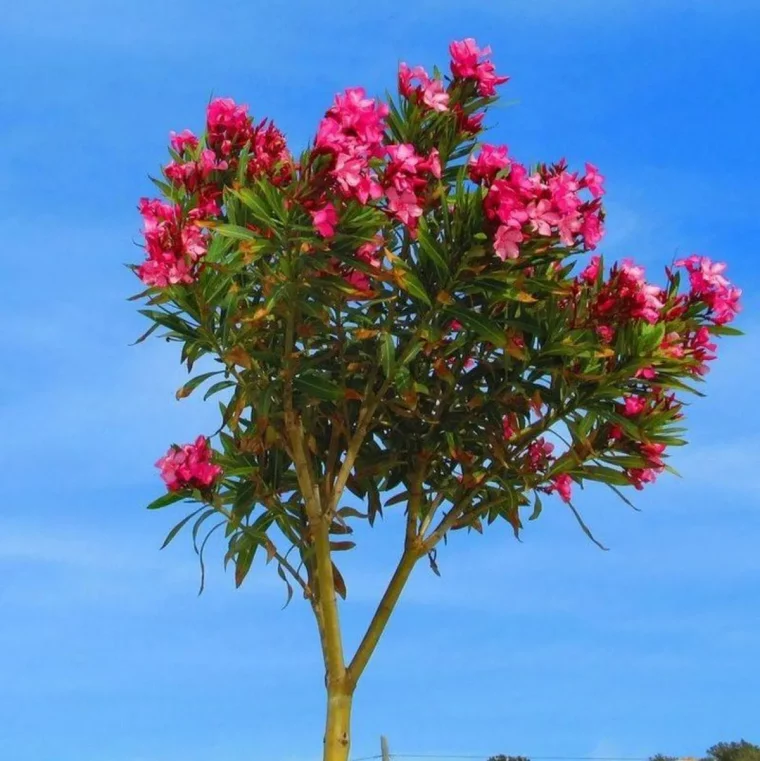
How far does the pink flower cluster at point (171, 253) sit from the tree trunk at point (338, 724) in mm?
2183

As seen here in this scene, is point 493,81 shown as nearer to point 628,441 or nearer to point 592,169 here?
point 592,169

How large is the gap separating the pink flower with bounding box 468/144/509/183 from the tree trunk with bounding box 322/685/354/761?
257cm

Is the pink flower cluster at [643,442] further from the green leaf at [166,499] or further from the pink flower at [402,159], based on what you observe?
the green leaf at [166,499]

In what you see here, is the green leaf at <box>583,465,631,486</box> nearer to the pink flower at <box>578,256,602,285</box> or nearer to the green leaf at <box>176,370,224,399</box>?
the pink flower at <box>578,256,602,285</box>

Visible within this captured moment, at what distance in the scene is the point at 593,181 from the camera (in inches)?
238

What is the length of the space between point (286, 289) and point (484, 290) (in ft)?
2.94

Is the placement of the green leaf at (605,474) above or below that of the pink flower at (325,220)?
below

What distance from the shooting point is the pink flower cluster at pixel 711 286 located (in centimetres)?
660

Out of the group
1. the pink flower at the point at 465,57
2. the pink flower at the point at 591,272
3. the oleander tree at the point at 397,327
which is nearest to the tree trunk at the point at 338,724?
the oleander tree at the point at 397,327

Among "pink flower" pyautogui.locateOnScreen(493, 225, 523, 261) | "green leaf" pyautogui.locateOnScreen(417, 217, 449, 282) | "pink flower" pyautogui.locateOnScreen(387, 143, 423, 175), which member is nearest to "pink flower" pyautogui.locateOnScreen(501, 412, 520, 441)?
"green leaf" pyautogui.locateOnScreen(417, 217, 449, 282)

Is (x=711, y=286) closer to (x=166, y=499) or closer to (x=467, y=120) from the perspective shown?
(x=467, y=120)

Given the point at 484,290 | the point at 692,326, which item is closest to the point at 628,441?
the point at 692,326

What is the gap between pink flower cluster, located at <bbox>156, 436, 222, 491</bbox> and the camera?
20.6 ft

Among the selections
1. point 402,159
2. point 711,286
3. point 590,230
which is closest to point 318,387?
point 402,159
